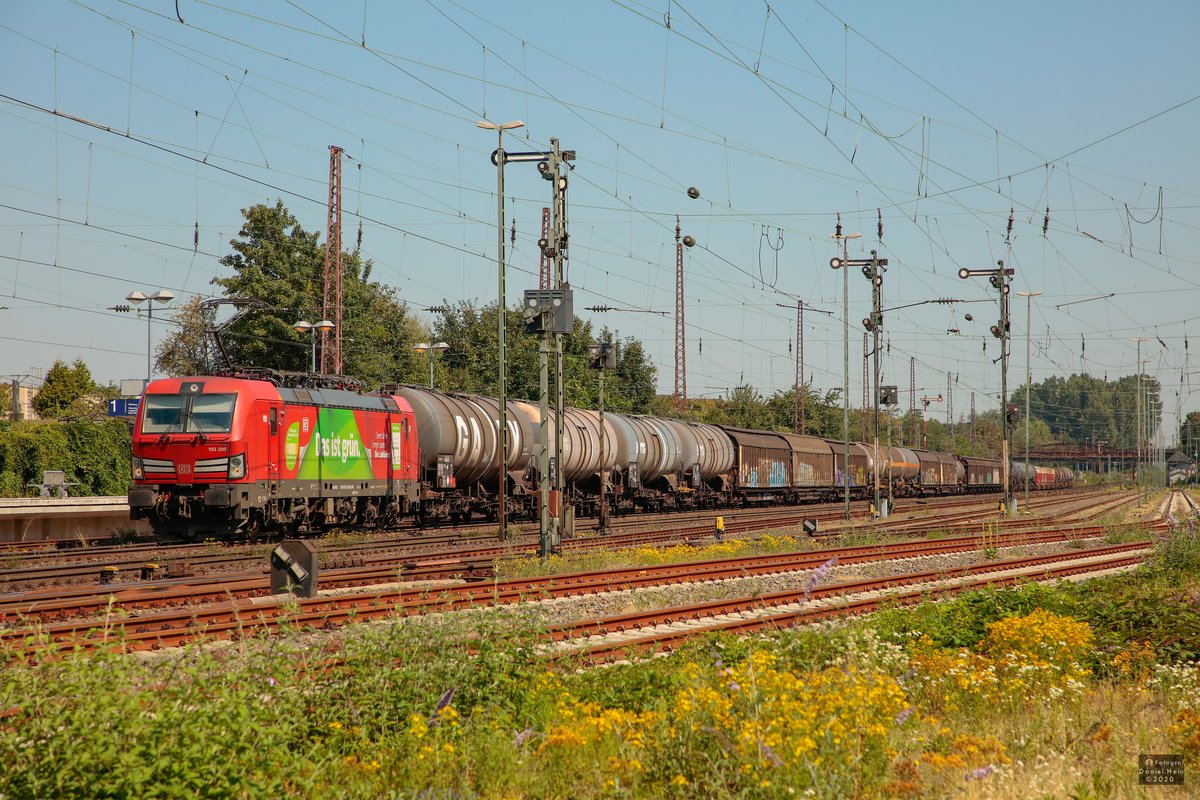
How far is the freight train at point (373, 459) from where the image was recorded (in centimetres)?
2175

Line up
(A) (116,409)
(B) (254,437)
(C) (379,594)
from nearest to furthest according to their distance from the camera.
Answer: (C) (379,594) → (B) (254,437) → (A) (116,409)

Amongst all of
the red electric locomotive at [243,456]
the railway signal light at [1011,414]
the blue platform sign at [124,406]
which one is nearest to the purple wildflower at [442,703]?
the red electric locomotive at [243,456]

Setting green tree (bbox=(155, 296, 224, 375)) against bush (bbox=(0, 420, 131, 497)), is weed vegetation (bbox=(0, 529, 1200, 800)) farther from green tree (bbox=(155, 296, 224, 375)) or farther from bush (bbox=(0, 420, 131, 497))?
green tree (bbox=(155, 296, 224, 375))

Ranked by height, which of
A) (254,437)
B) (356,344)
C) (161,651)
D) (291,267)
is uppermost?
(291,267)

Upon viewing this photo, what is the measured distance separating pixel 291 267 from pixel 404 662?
52.4m

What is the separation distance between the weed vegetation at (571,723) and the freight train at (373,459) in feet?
38.7

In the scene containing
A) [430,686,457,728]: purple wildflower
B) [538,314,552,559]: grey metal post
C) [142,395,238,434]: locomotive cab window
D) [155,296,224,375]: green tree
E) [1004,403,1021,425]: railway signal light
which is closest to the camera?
[430,686,457,728]: purple wildflower

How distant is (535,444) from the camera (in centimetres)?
3334

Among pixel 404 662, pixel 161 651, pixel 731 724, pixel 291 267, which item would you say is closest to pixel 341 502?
pixel 161 651

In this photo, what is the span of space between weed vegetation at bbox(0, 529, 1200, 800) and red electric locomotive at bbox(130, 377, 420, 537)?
37.6ft

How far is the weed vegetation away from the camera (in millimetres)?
6008

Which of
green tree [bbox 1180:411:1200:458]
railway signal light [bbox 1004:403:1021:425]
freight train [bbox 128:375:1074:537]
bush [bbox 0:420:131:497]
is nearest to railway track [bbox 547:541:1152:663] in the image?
freight train [bbox 128:375:1074:537]

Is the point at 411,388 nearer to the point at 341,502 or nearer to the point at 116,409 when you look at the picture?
the point at 341,502

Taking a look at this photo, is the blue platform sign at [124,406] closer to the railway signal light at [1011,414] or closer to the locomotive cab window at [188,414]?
the locomotive cab window at [188,414]
